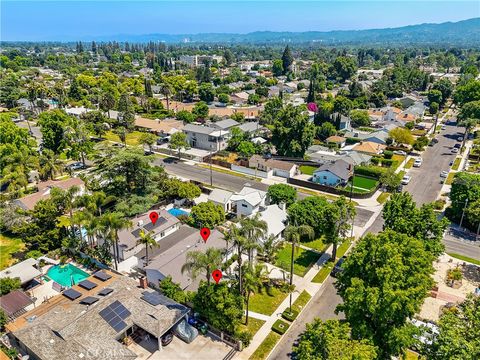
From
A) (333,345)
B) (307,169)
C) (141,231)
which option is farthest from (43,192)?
(333,345)

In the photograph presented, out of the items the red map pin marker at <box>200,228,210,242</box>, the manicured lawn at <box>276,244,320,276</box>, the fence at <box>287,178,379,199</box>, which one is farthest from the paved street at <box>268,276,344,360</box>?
the fence at <box>287,178,379,199</box>

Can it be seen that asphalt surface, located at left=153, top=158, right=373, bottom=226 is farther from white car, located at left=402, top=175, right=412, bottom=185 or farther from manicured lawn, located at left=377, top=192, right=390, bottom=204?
white car, located at left=402, top=175, right=412, bottom=185

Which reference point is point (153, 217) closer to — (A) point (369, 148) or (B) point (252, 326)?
(B) point (252, 326)

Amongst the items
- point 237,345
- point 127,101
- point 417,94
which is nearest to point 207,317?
point 237,345

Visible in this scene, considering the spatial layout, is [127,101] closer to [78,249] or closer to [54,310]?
[78,249]

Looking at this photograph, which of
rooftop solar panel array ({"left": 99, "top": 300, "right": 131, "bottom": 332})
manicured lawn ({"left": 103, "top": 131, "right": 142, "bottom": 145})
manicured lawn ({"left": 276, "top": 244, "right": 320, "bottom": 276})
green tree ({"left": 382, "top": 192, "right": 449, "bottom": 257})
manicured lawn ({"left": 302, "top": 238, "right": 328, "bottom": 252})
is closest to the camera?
rooftop solar panel array ({"left": 99, "top": 300, "right": 131, "bottom": 332})
